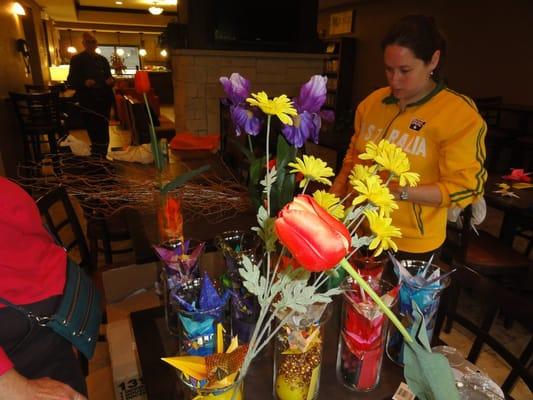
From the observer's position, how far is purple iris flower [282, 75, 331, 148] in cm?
68

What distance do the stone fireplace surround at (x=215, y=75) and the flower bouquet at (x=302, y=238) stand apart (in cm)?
363

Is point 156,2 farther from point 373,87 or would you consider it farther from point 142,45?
point 142,45

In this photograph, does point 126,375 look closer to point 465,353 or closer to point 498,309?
point 498,309

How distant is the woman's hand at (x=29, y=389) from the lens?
74 cm

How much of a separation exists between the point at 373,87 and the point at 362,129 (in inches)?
233

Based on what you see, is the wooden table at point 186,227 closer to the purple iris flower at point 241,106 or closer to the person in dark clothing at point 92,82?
the purple iris flower at point 241,106

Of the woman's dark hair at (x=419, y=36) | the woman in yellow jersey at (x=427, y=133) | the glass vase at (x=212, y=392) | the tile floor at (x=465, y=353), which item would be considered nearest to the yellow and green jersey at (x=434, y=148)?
the woman in yellow jersey at (x=427, y=133)

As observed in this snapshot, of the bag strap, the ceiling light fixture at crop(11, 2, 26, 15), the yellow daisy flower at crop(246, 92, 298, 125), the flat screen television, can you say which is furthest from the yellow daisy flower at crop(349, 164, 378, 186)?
the ceiling light fixture at crop(11, 2, 26, 15)

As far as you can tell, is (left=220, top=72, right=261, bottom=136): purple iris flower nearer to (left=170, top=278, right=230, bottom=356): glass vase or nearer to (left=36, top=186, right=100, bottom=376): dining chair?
(left=170, top=278, right=230, bottom=356): glass vase

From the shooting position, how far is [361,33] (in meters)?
7.10

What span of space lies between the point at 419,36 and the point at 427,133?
11.8 inches

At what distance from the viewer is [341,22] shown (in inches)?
297

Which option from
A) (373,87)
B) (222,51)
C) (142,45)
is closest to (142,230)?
(222,51)

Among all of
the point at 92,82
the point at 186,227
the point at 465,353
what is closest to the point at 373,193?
the point at 186,227
